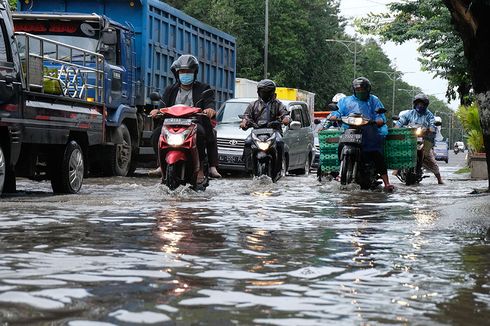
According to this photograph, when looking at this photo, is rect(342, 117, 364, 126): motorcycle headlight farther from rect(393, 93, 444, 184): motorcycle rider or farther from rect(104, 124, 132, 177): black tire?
rect(104, 124, 132, 177): black tire

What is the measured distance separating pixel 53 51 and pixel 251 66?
66.0m

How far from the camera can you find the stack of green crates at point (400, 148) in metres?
18.3

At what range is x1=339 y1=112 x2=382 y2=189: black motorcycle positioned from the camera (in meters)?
17.4

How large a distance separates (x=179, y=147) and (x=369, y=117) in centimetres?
412

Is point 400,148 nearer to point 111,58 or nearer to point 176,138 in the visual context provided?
point 176,138

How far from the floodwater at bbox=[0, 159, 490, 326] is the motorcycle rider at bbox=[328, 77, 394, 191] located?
5132 mm

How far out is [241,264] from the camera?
7.10 meters

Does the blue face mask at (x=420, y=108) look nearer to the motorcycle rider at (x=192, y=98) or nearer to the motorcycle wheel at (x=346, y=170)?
the motorcycle wheel at (x=346, y=170)

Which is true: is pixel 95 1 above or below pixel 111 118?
above

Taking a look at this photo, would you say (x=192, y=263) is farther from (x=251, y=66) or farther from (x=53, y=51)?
(x=251, y=66)

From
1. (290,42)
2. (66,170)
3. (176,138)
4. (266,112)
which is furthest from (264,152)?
(290,42)

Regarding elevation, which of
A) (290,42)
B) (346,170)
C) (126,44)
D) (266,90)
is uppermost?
(290,42)

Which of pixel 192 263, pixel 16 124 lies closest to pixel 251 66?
pixel 16 124

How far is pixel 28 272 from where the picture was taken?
6480 mm
